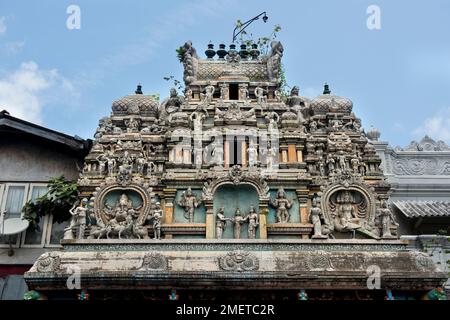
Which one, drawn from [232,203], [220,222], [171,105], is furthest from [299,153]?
[171,105]

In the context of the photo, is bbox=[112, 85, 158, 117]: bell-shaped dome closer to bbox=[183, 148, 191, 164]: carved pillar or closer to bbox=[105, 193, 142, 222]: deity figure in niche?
bbox=[183, 148, 191, 164]: carved pillar

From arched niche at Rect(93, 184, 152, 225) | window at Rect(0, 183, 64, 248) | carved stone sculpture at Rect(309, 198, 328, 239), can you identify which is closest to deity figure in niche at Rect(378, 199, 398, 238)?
carved stone sculpture at Rect(309, 198, 328, 239)

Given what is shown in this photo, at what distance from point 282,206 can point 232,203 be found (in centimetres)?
151

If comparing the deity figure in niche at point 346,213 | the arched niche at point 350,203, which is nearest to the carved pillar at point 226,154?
the arched niche at point 350,203

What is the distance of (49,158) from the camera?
717 inches

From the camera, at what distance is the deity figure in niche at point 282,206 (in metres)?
15.2

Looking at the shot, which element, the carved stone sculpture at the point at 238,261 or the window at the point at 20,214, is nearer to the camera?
the carved stone sculpture at the point at 238,261

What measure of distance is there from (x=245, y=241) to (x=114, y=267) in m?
3.55

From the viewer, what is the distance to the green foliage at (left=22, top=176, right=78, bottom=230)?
1680 centimetres

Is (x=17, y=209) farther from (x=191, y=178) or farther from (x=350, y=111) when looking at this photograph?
(x=350, y=111)

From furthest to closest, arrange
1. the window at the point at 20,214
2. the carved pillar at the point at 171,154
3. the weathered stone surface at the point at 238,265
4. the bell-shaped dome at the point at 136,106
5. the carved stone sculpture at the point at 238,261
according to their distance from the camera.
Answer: the bell-shaped dome at the point at 136,106
the window at the point at 20,214
the carved pillar at the point at 171,154
the carved stone sculpture at the point at 238,261
the weathered stone surface at the point at 238,265

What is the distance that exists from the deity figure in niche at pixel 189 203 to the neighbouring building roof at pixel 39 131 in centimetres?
458
